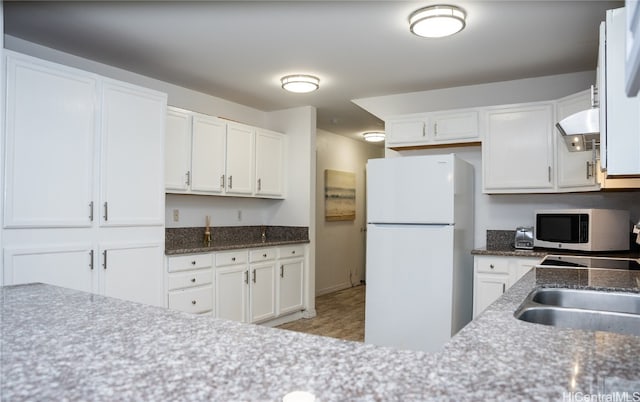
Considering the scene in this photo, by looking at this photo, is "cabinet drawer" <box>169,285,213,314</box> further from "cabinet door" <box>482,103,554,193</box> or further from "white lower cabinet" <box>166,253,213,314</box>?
"cabinet door" <box>482,103,554,193</box>

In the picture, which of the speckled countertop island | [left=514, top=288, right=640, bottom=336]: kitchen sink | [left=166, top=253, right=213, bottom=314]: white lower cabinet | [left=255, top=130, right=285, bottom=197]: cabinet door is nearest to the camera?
the speckled countertop island

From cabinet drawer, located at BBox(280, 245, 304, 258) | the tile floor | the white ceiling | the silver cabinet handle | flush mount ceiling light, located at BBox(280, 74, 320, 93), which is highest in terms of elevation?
the white ceiling

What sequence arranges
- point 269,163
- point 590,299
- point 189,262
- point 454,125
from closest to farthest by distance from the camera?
point 590,299
point 189,262
point 454,125
point 269,163

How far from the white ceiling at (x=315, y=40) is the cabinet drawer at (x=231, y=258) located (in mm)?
1561

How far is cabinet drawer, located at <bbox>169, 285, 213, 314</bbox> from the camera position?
11.1 ft

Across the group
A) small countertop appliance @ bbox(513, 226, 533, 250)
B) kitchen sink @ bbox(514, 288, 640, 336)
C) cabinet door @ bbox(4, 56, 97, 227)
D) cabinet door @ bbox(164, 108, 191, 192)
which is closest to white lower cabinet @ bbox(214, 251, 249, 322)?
cabinet door @ bbox(164, 108, 191, 192)

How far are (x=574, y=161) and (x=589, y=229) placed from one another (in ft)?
1.76

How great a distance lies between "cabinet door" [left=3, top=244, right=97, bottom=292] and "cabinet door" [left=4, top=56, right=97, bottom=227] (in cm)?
16

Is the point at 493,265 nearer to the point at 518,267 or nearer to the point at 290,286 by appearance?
the point at 518,267

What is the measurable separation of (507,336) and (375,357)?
371mm

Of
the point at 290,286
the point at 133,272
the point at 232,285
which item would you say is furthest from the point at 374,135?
the point at 133,272

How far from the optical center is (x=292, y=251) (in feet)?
15.1

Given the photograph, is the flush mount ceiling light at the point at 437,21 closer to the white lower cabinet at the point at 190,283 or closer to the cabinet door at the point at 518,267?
the cabinet door at the point at 518,267

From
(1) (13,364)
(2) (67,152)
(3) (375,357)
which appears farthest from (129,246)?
(3) (375,357)
